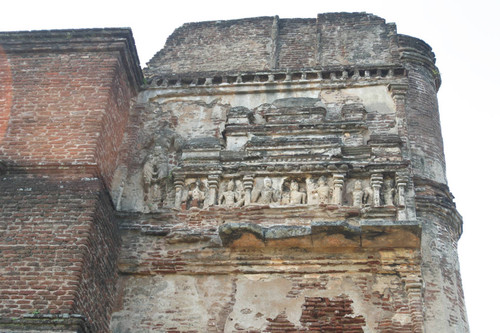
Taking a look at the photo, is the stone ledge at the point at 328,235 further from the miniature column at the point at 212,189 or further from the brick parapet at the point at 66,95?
the brick parapet at the point at 66,95

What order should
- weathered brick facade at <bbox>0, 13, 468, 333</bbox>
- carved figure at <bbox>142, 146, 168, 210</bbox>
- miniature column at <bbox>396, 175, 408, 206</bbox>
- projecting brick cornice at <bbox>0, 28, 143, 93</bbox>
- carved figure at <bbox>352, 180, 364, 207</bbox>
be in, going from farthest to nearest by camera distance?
1. projecting brick cornice at <bbox>0, 28, 143, 93</bbox>
2. carved figure at <bbox>142, 146, 168, 210</bbox>
3. carved figure at <bbox>352, 180, 364, 207</bbox>
4. miniature column at <bbox>396, 175, 408, 206</bbox>
5. weathered brick facade at <bbox>0, 13, 468, 333</bbox>

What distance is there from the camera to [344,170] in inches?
364

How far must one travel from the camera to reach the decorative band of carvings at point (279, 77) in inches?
421

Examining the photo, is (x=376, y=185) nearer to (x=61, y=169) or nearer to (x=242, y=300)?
(x=242, y=300)

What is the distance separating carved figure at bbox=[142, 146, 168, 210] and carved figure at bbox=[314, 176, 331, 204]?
218 centimetres

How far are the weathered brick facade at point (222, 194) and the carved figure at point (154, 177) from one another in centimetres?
2

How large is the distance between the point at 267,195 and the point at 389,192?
160 cm

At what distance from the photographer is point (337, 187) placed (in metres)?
9.16

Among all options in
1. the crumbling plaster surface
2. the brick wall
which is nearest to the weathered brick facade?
the crumbling plaster surface

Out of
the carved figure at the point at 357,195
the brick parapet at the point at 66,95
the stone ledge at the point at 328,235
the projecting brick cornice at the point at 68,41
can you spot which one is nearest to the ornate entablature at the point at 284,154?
the carved figure at the point at 357,195

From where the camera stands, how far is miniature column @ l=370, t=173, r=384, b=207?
8.94m

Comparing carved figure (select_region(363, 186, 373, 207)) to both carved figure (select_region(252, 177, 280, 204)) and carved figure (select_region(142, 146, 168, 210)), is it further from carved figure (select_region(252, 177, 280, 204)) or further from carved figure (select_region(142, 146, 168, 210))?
carved figure (select_region(142, 146, 168, 210))

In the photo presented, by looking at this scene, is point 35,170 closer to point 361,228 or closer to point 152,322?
point 152,322

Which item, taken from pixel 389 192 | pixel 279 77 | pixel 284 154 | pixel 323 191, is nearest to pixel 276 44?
pixel 279 77
